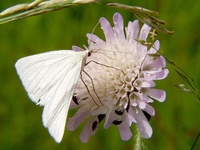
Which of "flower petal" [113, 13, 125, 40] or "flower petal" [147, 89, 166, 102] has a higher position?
"flower petal" [113, 13, 125, 40]

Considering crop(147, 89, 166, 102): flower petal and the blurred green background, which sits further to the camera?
the blurred green background

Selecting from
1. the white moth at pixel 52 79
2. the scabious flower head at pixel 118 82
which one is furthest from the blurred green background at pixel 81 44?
the white moth at pixel 52 79

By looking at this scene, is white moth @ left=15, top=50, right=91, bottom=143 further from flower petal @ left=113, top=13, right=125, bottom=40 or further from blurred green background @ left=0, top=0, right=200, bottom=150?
blurred green background @ left=0, top=0, right=200, bottom=150

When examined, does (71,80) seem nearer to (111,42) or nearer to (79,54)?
(79,54)

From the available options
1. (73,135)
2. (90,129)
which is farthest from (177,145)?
(90,129)

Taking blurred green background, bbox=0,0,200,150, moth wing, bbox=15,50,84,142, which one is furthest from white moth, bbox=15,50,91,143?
blurred green background, bbox=0,0,200,150

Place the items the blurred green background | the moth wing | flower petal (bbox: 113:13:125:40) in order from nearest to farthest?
the moth wing
flower petal (bbox: 113:13:125:40)
the blurred green background

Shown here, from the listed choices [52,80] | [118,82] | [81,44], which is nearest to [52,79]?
[52,80]
